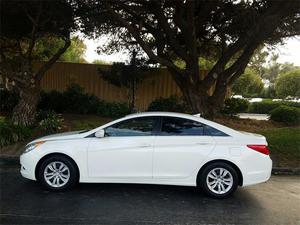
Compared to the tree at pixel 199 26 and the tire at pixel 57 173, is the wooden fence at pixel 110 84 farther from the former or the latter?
the tire at pixel 57 173

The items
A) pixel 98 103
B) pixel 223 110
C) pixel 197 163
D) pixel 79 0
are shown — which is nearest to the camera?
pixel 197 163

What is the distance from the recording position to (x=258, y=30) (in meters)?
11.1

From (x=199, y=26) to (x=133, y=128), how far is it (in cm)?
879

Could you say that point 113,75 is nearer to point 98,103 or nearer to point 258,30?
point 98,103

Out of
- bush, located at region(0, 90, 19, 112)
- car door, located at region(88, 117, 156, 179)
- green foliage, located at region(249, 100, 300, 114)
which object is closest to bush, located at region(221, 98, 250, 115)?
bush, located at region(0, 90, 19, 112)

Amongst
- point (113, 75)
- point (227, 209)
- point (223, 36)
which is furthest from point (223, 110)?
point (227, 209)

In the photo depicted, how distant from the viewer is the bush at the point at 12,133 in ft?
→ 32.7

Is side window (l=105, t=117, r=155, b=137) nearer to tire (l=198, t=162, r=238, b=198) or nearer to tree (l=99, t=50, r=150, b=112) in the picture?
tire (l=198, t=162, r=238, b=198)

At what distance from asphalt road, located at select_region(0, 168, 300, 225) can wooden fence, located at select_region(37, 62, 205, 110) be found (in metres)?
11.4

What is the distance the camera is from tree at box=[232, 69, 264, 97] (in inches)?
1440

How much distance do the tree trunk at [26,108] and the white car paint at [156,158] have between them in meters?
5.36

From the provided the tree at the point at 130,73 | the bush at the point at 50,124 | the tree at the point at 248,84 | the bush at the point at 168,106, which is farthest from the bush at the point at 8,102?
the tree at the point at 248,84

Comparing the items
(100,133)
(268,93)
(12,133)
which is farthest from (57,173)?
(268,93)

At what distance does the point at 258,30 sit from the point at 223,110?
19.6 feet
